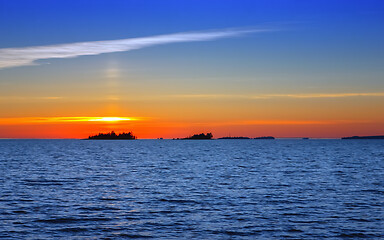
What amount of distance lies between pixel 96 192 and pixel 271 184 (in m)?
19.7

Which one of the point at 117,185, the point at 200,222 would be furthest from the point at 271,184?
the point at 200,222

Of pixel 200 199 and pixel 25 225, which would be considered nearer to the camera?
pixel 25 225

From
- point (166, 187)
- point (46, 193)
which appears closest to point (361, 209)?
point (166, 187)

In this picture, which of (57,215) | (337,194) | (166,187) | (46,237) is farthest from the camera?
(166,187)

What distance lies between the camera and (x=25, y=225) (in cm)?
2712

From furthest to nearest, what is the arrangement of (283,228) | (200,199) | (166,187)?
(166,187), (200,199), (283,228)

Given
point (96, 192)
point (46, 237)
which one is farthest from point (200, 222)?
point (96, 192)

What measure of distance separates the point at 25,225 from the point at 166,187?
69.3ft

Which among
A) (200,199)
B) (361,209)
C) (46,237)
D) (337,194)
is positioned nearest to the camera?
(46,237)

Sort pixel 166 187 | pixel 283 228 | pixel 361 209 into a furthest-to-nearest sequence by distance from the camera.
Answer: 1. pixel 166 187
2. pixel 361 209
3. pixel 283 228

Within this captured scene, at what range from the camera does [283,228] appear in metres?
26.7

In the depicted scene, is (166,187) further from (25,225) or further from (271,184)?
(25,225)

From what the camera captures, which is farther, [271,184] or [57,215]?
[271,184]

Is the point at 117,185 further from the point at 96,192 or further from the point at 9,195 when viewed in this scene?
the point at 9,195
